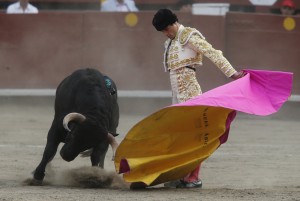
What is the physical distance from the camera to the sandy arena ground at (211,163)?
18.1 feet

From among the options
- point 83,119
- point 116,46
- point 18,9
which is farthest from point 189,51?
point 18,9

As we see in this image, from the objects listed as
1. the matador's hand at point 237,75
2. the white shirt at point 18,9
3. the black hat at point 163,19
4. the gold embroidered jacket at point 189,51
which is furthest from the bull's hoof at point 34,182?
the white shirt at point 18,9

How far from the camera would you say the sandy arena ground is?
5527 millimetres

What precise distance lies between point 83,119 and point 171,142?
0.55 metres

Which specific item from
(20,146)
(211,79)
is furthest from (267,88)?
(211,79)

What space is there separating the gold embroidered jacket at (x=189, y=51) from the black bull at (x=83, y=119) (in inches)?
18.2

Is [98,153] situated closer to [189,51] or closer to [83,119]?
[83,119]

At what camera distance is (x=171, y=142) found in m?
5.93

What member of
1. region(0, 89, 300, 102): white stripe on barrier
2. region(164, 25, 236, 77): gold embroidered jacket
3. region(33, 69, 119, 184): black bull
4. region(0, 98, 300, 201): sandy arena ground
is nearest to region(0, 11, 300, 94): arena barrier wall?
region(0, 89, 300, 102): white stripe on barrier

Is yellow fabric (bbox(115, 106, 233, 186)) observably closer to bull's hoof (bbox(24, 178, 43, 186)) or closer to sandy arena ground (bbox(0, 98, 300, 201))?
sandy arena ground (bbox(0, 98, 300, 201))

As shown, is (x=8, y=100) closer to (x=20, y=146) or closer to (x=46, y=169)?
(x=20, y=146)

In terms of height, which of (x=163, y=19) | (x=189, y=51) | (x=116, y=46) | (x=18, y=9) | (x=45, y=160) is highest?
(x=163, y=19)

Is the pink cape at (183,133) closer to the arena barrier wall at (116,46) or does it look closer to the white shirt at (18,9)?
the arena barrier wall at (116,46)

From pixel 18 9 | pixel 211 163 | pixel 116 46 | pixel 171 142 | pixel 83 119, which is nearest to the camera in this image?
pixel 83 119
